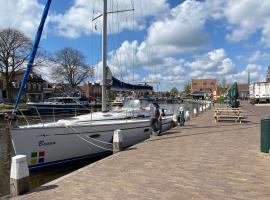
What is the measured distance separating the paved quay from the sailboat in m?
2.11

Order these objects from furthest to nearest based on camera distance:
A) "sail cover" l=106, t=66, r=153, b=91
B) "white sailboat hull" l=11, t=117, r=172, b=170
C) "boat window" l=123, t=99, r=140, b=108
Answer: "boat window" l=123, t=99, r=140, b=108
"sail cover" l=106, t=66, r=153, b=91
"white sailboat hull" l=11, t=117, r=172, b=170

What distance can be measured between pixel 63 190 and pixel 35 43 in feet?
22.5

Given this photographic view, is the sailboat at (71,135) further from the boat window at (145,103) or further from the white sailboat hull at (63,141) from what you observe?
the boat window at (145,103)

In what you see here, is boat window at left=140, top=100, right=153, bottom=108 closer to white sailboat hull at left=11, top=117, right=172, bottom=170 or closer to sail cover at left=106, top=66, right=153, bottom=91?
sail cover at left=106, top=66, right=153, bottom=91

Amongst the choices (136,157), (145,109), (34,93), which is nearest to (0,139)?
(145,109)

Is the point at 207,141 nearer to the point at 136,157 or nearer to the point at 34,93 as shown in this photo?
the point at 136,157

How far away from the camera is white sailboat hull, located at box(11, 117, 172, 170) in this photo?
10.5 meters

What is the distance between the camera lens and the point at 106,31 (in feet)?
50.6

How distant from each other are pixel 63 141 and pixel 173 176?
5.49 m

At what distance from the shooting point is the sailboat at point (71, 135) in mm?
10586

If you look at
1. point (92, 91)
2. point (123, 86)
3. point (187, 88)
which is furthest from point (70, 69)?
point (187, 88)

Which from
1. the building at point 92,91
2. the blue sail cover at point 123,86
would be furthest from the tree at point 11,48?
the blue sail cover at point 123,86

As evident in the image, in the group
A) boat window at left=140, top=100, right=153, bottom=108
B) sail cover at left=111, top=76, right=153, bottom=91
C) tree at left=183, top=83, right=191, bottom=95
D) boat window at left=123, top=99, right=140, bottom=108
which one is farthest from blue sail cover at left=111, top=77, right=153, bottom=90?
tree at left=183, top=83, right=191, bottom=95

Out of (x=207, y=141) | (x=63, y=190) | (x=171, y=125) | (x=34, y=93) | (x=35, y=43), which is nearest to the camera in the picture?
(x=63, y=190)
